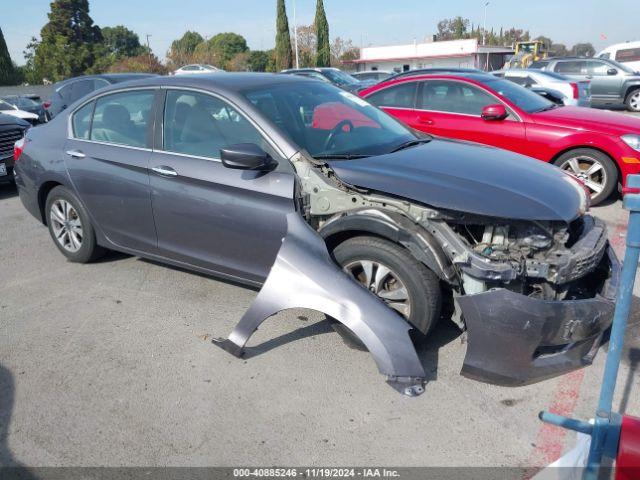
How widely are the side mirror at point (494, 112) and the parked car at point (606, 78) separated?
438 inches

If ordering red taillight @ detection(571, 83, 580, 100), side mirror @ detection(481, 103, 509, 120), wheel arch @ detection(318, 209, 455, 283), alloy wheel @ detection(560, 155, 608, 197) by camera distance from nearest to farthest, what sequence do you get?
wheel arch @ detection(318, 209, 455, 283)
alloy wheel @ detection(560, 155, 608, 197)
side mirror @ detection(481, 103, 509, 120)
red taillight @ detection(571, 83, 580, 100)

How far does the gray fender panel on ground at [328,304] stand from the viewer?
3146mm

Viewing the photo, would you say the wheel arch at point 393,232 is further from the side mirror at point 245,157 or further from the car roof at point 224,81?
the car roof at point 224,81

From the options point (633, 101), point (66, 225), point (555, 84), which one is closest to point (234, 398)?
point (66, 225)

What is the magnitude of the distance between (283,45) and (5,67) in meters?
23.0

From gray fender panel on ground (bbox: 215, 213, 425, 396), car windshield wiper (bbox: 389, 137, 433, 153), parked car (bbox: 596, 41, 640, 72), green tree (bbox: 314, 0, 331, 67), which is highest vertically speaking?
green tree (bbox: 314, 0, 331, 67)

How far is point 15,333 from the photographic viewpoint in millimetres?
4059

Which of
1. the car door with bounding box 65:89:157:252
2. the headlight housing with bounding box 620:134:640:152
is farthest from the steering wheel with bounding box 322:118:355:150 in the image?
the headlight housing with bounding box 620:134:640:152

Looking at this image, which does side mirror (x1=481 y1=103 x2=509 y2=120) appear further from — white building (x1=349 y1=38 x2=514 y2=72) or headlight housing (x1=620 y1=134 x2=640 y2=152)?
white building (x1=349 y1=38 x2=514 y2=72)

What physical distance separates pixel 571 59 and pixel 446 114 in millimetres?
11780

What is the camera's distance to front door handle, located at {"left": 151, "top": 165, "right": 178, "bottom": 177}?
411 cm

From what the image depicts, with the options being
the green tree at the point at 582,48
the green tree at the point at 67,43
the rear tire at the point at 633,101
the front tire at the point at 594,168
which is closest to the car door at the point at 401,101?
the front tire at the point at 594,168

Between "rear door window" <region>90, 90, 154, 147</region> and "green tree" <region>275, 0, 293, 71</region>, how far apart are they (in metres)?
47.9

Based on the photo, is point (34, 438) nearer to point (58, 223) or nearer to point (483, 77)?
point (58, 223)
